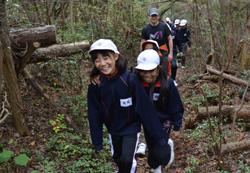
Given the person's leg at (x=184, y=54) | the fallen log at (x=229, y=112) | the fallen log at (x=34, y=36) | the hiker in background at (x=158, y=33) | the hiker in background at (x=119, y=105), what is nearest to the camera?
the hiker in background at (x=119, y=105)

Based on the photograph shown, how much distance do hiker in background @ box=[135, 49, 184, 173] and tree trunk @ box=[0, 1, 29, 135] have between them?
2.24m

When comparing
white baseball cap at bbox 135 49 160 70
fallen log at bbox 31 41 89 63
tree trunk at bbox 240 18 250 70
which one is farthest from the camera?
tree trunk at bbox 240 18 250 70

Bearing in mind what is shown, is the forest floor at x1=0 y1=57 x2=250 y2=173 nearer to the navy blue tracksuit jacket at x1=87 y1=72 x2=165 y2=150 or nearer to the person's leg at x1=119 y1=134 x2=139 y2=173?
the person's leg at x1=119 y1=134 x2=139 y2=173

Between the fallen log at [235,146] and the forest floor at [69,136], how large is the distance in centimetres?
8

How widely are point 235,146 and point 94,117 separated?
101 inches

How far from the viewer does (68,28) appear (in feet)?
41.4

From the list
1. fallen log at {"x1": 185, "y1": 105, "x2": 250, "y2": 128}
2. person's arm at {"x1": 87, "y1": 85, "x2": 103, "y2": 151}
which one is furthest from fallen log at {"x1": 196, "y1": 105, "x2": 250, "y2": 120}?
person's arm at {"x1": 87, "y1": 85, "x2": 103, "y2": 151}

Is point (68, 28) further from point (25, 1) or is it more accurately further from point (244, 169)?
point (244, 169)

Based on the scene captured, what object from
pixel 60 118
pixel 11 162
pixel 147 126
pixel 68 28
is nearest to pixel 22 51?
pixel 60 118

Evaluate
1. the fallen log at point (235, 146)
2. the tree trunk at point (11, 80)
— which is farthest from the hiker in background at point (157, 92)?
the tree trunk at point (11, 80)

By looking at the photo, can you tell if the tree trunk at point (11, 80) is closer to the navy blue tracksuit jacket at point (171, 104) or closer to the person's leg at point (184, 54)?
the navy blue tracksuit jacket at point (171, 104)

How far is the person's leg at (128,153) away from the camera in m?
4.35

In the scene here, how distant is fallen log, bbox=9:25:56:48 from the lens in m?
6.18

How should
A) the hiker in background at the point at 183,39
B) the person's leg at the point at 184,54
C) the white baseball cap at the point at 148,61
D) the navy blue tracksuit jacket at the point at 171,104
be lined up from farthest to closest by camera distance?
the person's leg at the point at 184,54 < the hiker in background at the point at 183,39 < the navy blue tracksuit jacket at the point at 171,104 < the white baseball cap at the point at 148,61
